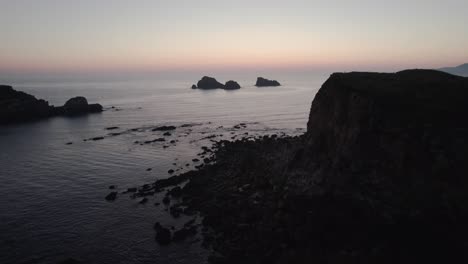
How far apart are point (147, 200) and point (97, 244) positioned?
10316 millimetres

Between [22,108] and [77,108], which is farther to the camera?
[77,108]

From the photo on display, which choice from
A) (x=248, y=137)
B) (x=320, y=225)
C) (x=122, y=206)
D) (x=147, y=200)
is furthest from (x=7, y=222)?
(x=248, y=137)

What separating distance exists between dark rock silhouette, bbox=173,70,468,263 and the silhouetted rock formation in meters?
86.5

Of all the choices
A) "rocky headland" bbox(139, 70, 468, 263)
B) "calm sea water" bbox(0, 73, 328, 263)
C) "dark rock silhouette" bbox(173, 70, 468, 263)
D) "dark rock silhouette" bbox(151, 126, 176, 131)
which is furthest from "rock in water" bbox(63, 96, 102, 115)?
"dark rock silhouette" bbox(173, 70, 468, 263)

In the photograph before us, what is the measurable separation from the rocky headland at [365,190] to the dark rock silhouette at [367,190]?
8 cm

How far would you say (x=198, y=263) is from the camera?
26984mm

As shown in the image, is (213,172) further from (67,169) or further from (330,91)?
(67,169)

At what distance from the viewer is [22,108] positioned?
103 metres

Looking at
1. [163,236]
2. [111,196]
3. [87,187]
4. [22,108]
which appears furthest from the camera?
[22,108]

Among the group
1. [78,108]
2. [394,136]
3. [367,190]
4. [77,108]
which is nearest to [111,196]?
[367,190]

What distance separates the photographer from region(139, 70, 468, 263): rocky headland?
2527 centimetres

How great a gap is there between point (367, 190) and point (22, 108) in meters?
108

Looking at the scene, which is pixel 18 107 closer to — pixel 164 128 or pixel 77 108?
pixel 77 108

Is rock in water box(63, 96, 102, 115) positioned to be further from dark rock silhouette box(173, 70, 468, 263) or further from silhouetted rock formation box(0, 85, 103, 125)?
dark rock silhouette box(173, 70, 468, 263)
